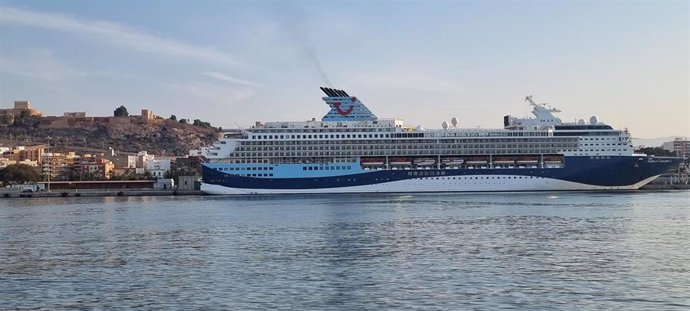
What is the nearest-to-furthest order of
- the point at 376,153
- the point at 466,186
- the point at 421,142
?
the point at 466,186
the point at 376,153
the point at 421,142

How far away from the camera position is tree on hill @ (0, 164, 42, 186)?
131 metres

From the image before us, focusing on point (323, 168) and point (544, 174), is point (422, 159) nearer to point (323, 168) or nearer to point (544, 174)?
point (323, 168)

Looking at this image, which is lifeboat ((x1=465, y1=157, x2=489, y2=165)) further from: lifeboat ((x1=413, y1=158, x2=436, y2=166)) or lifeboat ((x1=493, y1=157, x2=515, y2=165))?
lifeboat ((x1=413, y1=158, x2=436, y2=166))

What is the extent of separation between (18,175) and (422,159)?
7309 cm

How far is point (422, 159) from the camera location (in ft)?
281

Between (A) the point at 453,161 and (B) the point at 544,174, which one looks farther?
(A) the point at 453,161

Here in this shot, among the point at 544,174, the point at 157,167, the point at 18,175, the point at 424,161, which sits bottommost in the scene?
the point at 544,174

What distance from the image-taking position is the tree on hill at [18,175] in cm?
13075

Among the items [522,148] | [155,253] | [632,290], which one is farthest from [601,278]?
[522,148]

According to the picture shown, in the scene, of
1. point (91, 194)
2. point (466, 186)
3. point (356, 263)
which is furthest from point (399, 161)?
point (356, 263)

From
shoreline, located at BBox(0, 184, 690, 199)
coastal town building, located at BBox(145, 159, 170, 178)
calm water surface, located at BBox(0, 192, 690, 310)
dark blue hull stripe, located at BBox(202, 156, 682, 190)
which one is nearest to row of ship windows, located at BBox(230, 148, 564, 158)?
dark blue hull stripe, located at BBox(202, 156, 682, 190)

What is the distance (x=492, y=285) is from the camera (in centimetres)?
2242

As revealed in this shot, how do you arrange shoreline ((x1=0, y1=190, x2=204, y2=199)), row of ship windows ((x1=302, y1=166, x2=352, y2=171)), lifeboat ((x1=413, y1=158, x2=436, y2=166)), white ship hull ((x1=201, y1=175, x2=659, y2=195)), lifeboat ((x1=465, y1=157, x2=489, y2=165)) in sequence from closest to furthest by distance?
1. white ship hull ((x1=201, y1=175, x2=659, y2=195))
2. lifeboat ((x1=465, y1=157, x2=489, y2=165))
3. row of ship windows ((x1=302, y1=166, x2=352, y2=171))
4. lifeboat ((x1=413, y1=158, x2=436, y2=166))
5. shoreline ((x1=0, y1=190, x2=204, y2=199))

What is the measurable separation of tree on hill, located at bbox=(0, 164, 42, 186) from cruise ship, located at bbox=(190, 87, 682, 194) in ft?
183
